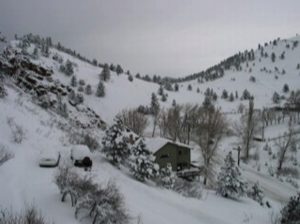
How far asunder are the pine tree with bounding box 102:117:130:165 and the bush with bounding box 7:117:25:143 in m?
6.10

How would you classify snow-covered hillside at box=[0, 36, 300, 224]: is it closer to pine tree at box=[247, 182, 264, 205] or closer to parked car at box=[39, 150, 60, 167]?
parked car at box=[39, 150, 60, 167]

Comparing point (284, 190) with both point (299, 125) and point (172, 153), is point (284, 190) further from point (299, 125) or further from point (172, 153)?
point (299, 125)

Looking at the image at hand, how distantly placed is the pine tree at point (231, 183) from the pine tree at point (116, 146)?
9279mm

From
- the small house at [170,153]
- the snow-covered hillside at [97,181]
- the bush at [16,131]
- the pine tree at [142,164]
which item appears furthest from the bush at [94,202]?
the small house at [170,153]

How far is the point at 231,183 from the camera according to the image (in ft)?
73.2

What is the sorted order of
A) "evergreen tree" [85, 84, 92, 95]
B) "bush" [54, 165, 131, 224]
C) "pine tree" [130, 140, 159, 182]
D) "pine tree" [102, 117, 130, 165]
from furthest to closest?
"evergreen tree" [85, 84, 92, 95] → "pine tree" [102, 117, 130, 165] → "pine tree" [130, 140, 159, 182] → "bush" [54, 165, 131, 224]

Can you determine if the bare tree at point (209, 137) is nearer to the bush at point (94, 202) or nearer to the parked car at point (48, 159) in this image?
the parked car at point (48, 159)

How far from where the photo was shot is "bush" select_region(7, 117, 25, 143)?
15470 millimetres

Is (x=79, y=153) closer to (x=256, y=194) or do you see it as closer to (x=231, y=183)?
(x=231, y=183)

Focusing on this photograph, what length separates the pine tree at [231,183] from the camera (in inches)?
874

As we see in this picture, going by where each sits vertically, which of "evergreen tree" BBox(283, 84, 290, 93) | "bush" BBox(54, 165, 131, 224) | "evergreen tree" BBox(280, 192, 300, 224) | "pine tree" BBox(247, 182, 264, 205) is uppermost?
"evergreen tree" BBox(283, 84, 290, 93)

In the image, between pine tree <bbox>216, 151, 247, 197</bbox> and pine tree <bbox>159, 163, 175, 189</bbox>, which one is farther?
pine tree <bbox>216, 151, 247, 197</bbox>

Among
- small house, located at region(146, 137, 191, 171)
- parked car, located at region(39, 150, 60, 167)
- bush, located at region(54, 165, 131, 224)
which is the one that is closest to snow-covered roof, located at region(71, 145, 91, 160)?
parked car, located at region(39, 150, 60, 167)

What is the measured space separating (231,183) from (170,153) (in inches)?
477
